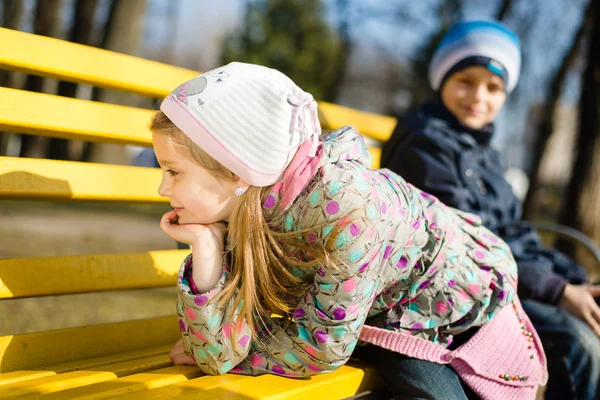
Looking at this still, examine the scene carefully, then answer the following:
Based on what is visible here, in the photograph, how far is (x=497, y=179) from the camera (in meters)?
2.80

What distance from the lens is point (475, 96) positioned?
270 centimetres

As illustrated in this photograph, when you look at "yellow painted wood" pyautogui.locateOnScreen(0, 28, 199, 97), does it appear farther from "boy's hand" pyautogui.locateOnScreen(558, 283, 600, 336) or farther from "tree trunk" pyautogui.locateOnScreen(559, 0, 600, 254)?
"tree trunk" pyautogui.locateOnScreen(559, 0, 600, 254)

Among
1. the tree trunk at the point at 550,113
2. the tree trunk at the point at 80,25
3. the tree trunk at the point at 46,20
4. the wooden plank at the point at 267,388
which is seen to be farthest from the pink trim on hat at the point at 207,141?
the tree trunk at the point at 550,113

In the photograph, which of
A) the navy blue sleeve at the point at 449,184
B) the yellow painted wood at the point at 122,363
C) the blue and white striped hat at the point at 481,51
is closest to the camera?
the yellow painted wood at the point at 122,363

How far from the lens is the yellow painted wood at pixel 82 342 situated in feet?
5.82

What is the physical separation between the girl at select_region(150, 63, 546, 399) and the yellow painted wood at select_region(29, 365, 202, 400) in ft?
0.27

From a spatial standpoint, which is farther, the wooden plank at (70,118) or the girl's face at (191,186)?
the wooden plank at (70,118)

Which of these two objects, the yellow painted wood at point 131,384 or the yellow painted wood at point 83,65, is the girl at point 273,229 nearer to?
the yellow painted wood at point 131,384

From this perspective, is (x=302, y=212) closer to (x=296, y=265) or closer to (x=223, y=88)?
(x=296, y=265)

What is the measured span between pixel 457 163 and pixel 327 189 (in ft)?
3.72

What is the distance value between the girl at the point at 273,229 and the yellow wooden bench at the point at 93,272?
5.0 inches

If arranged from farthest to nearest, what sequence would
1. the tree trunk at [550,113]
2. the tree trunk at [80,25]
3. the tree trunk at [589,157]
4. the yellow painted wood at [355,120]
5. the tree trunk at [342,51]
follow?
the tree trunk at [342,51], the tree trunk at [550,113], the tree trunk at [80,25], the tree trunk at [589,157], the yellow painted wood at [355,120]

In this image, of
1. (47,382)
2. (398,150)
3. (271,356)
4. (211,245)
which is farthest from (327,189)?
(398,150)

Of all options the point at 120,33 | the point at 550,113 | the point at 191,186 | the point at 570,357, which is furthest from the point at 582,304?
the point at 550,113
